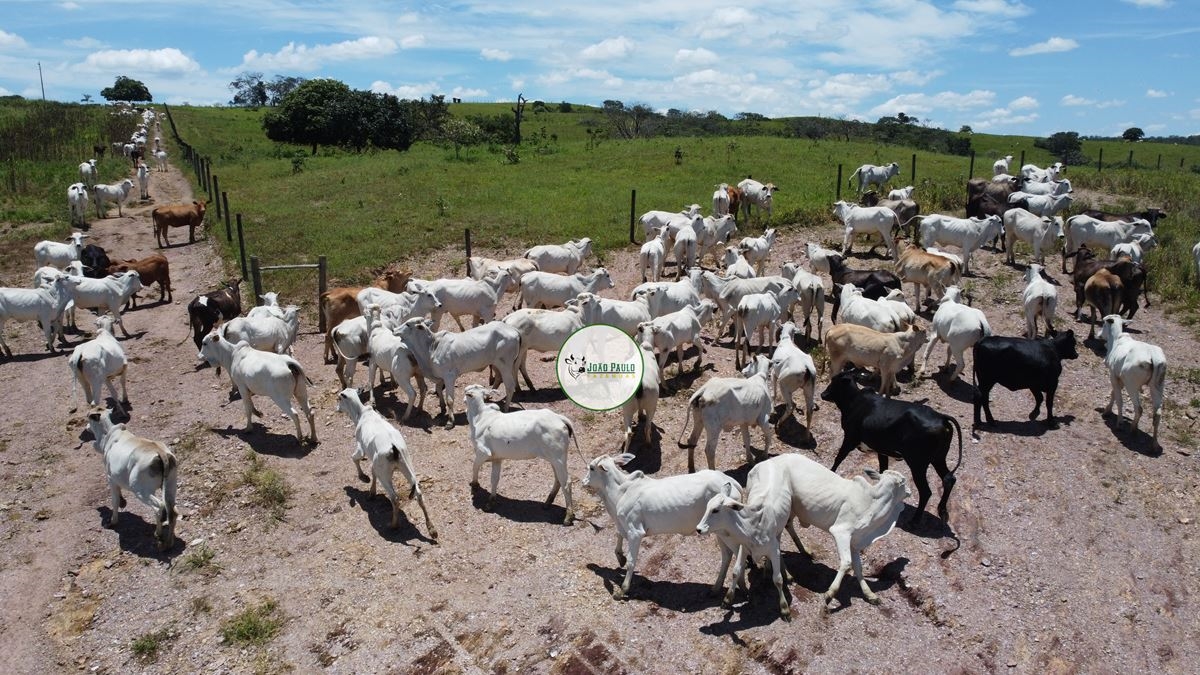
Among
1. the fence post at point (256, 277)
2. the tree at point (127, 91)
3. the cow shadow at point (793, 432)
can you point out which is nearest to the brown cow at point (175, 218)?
the fence post at point (256, 277)

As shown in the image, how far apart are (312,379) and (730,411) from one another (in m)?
8.06

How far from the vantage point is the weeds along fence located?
17828 mm

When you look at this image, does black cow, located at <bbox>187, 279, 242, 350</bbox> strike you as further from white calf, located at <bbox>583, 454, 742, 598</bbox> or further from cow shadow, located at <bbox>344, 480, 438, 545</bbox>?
white calf, located at <bbox>583, 454, 742, 598</bbox>

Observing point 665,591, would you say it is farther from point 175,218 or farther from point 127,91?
point 127,91

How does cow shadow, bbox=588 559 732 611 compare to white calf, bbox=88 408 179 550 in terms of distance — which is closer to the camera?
cow shadow, bbox=588 559 732 611

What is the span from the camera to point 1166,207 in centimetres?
2538

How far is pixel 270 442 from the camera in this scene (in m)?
12.0

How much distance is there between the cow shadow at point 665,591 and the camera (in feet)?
26.7

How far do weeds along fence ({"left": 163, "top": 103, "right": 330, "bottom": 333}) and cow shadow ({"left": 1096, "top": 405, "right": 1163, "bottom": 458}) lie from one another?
13459mm

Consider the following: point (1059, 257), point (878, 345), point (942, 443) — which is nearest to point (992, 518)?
point (942, 443)

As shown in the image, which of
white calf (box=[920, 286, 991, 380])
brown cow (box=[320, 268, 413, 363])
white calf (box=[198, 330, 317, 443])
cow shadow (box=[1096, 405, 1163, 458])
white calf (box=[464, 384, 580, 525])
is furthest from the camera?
brown cow (box=[320, 268, 413, 363])

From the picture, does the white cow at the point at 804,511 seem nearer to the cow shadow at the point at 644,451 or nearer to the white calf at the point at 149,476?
the cow shadow at the point at 644,451

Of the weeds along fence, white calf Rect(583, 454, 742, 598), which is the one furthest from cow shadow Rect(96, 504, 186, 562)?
the weeds along fence

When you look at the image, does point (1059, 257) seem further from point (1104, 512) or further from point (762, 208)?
point (1104, 512)
